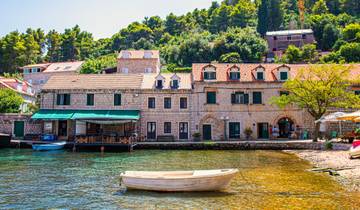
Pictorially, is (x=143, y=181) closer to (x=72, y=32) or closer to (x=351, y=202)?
(x=351, y=202)

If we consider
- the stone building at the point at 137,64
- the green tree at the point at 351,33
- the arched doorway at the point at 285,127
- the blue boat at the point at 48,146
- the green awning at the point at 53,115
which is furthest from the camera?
the green tree at the point at 351,33

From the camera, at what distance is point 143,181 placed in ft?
49.0

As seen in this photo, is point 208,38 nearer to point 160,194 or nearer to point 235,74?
point 235,74

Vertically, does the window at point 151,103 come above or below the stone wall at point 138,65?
below

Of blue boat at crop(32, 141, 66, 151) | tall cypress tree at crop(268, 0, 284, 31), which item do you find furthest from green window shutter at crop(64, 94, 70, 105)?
tall cypress tree at crop(268, 0, 284, 31)

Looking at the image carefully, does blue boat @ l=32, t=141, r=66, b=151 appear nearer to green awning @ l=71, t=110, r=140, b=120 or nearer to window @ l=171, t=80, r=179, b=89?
green awning @ l=71, t=110, r=140, b=120

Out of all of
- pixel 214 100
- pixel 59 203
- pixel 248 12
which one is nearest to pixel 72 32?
pixel 248 12

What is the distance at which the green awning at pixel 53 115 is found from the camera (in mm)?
35062

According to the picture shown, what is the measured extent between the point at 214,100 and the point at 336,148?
1408 cm

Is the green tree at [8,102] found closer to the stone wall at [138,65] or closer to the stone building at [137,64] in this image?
the stone building at [137,64]

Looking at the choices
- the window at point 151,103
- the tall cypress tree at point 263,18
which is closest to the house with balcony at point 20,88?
the window at point 151,103

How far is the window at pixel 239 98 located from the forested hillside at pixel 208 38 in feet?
102

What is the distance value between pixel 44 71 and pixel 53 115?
41150 mm

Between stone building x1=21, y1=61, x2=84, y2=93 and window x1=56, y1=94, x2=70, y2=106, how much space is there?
34.5 meters
